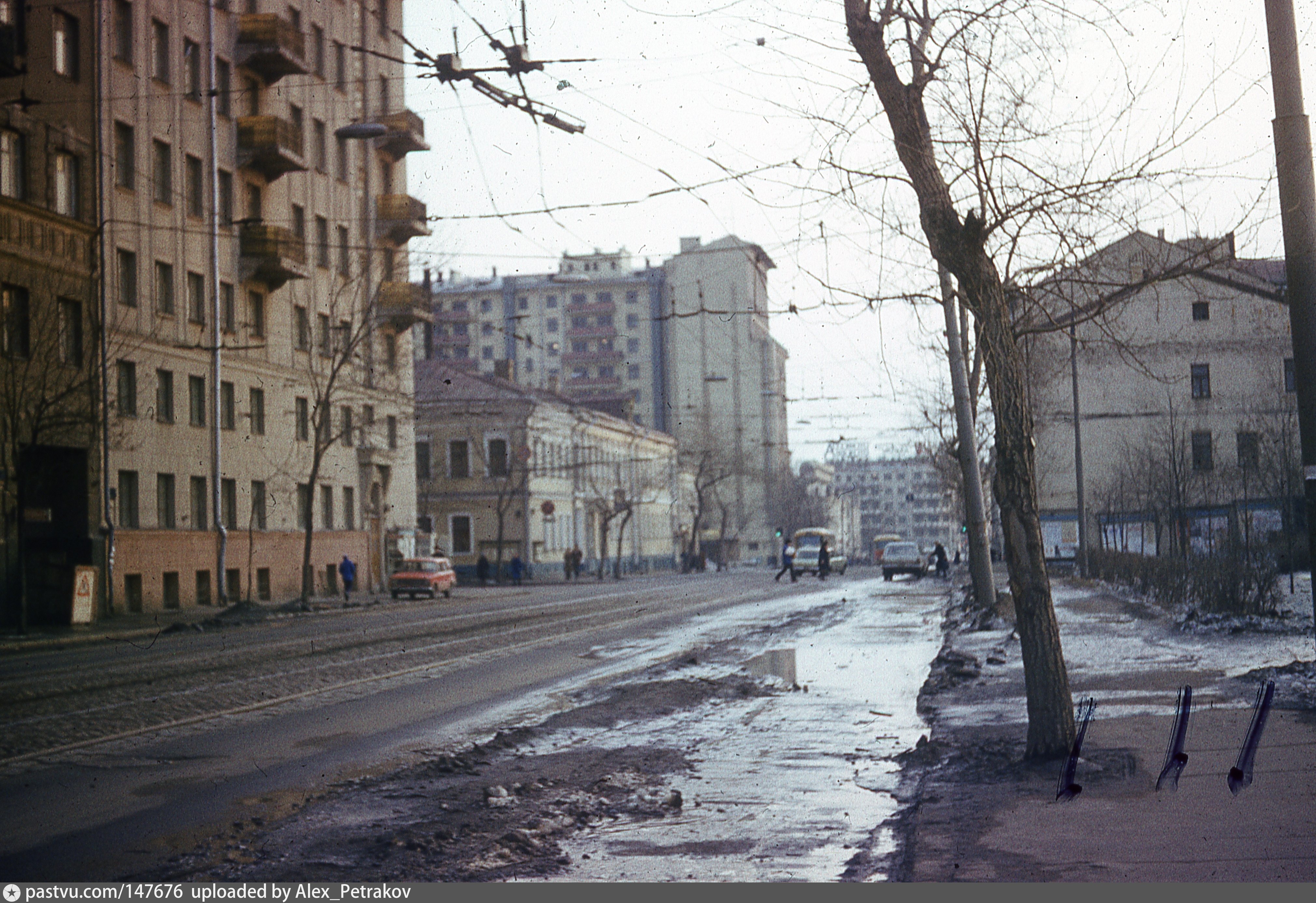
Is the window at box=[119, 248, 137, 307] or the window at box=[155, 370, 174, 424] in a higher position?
the window at box=[119, 248, 137, 307]

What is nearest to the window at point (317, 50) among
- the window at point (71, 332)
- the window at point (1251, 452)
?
the window at point (71, 332)

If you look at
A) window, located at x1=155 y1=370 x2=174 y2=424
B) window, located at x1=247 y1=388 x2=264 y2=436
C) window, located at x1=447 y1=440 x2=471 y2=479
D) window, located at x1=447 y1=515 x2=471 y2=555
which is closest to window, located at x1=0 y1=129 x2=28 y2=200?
window, located at x1=155 y1=370 x2=174 y2=424

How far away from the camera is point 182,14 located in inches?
1427

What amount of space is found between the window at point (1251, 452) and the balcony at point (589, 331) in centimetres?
7353

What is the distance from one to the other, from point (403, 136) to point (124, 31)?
1217 cm

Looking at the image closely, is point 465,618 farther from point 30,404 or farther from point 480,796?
point 480,796

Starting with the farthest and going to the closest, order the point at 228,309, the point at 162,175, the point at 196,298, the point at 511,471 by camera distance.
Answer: the point at 511,471 → the point at 228,309 → the point at 196,298 → the point at 162,175

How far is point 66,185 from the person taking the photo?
1300 inches

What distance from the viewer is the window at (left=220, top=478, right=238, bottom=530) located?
38.5 m

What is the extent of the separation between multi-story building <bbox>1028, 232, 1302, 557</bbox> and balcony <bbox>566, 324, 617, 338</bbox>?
55.3 metres

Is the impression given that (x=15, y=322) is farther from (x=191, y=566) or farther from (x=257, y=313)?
(x=257, y=313)

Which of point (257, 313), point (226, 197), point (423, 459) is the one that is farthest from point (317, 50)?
point (423, 459)

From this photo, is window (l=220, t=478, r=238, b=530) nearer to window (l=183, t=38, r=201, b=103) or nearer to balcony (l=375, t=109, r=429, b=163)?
window (l=183, t=38, r=201, b=103)

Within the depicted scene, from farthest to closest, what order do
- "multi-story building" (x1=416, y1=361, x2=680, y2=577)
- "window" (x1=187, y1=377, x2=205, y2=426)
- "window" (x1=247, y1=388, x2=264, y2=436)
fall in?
"multi-story building" (x1=416, y1=361, x2=680, y2=577) → "window" (x1=247, y1=388, x2=264, y2=436) → "window" (x1=187, y1=377, x2=205, y2=426)
